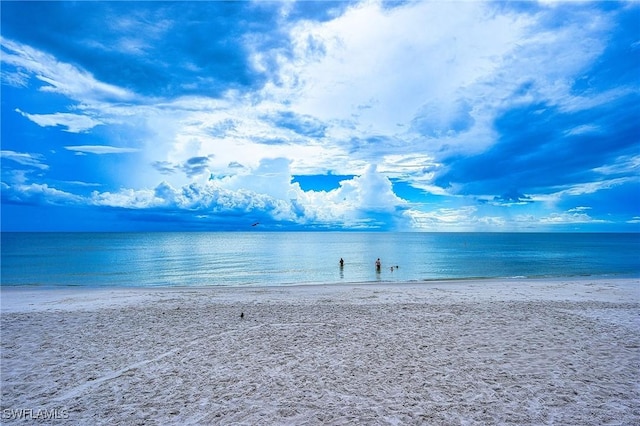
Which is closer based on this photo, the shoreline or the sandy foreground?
the sandy foreground

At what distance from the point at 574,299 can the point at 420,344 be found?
14069mm

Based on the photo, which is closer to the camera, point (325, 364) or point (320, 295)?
point (325, 364)

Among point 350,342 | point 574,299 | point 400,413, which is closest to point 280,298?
point 350,342

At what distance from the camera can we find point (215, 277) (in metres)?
40.3

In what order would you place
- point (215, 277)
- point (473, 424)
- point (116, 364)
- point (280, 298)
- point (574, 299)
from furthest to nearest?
1. point (215, 277)
2. point (280, 298)
3. point (574, 299)
4. point (116, 364)
5. point (473, 424)

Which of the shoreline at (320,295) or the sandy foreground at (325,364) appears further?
the shoreline at (320,295)

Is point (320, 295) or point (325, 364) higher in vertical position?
point (320, 295)

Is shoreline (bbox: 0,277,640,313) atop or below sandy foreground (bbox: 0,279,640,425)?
atop

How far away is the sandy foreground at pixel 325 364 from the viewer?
8.13m

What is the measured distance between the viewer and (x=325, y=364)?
10750mm

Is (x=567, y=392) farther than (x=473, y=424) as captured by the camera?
Yes

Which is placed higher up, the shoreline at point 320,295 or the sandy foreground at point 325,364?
the shoreline at point 320,295

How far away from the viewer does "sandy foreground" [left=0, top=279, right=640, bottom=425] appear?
813cm

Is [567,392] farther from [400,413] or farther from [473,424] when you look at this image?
[400,413]
